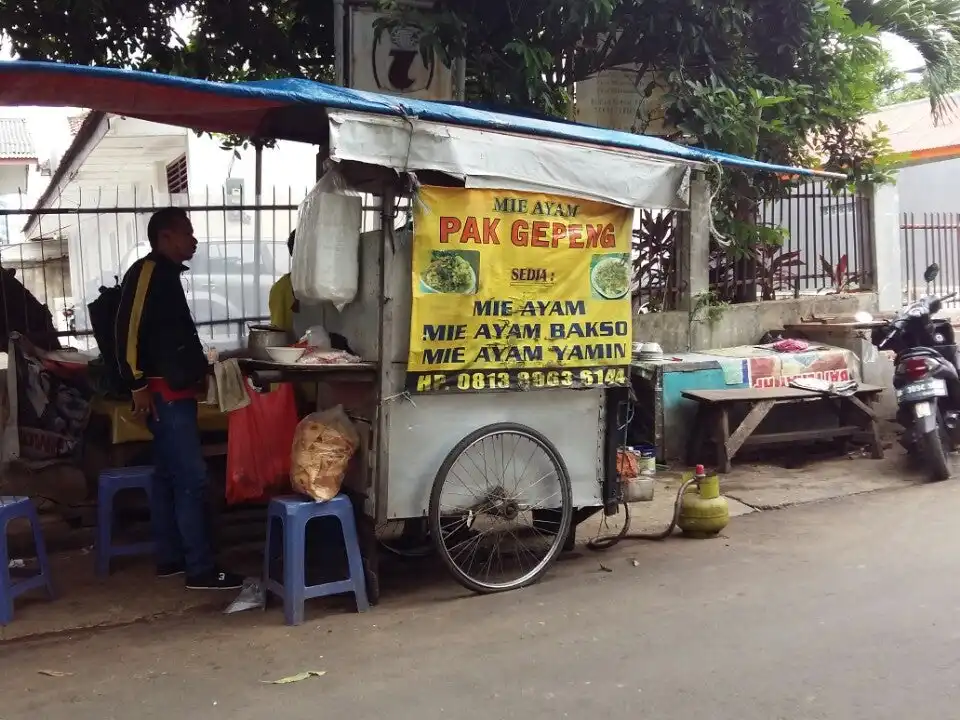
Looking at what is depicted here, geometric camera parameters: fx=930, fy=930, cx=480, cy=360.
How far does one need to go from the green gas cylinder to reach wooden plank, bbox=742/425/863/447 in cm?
186

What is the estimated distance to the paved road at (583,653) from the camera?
11.1 ft

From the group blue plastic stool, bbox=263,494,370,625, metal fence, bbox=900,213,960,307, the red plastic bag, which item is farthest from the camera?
metal fence, bbox=900,213,960,307

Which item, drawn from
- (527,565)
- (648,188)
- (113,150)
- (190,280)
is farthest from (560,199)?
(113,150)

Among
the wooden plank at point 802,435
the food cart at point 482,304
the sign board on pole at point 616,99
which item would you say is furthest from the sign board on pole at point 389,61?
the wooden plank at point 802,435

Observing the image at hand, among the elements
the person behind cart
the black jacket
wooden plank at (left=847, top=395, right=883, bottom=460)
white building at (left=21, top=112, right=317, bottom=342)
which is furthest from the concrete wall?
the black jacket

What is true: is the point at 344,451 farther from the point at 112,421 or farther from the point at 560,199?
the point at 112,421

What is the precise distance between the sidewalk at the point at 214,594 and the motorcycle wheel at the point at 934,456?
0.19 meters

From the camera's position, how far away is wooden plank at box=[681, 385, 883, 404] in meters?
7.18

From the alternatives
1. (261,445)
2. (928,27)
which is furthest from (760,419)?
(928,27)

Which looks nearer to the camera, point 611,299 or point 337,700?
point 337,700

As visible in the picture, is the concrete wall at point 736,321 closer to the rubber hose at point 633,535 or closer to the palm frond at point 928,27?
the palm frond at point 928,27

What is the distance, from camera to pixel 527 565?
507cm

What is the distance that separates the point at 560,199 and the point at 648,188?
512 mm

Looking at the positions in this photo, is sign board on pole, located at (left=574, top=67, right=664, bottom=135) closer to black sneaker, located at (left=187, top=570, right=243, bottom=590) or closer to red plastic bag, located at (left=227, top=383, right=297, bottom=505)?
red plastic bag, located at (left=227, top=383, right=297, bottom=505)
